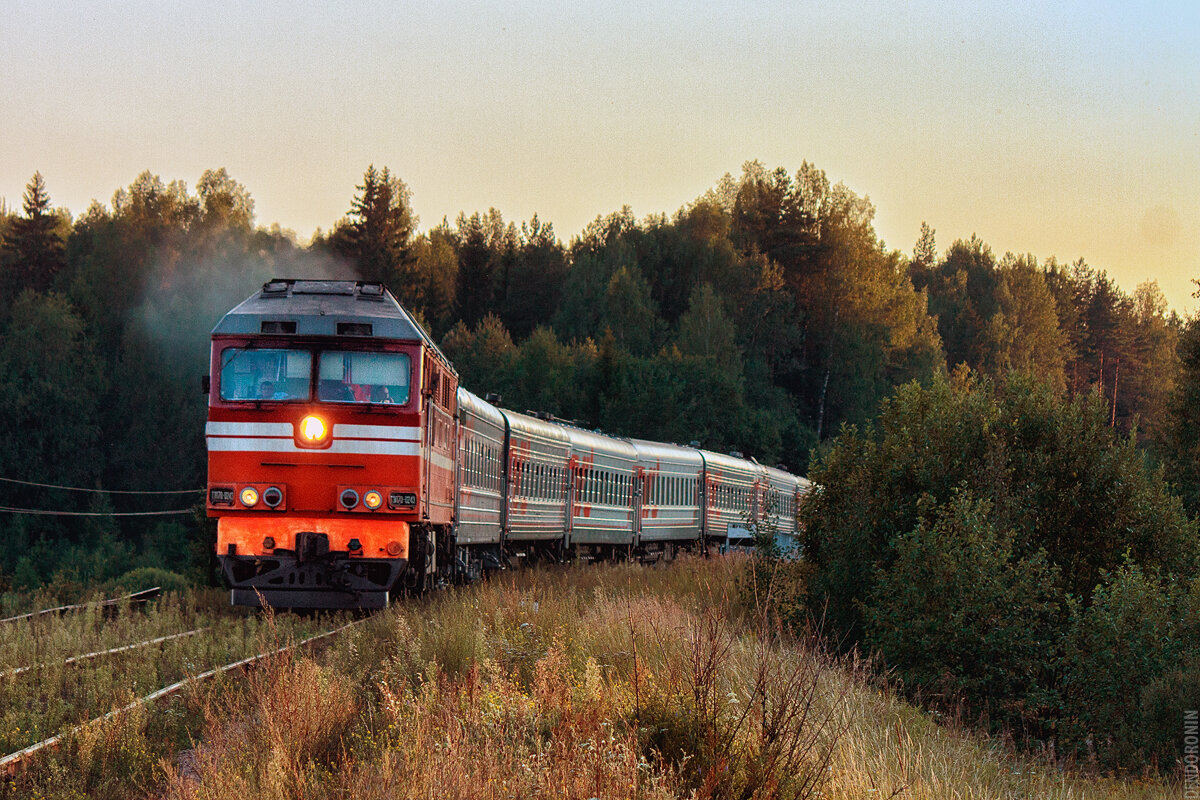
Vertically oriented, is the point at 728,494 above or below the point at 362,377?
below

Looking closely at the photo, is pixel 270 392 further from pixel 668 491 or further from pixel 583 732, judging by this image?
pixel 668 491

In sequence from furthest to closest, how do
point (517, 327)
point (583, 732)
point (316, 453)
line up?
point (517, 327), point (316, 453), point (583, 732)

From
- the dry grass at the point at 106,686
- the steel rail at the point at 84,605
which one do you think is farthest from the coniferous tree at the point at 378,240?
the dry grass at the point at 106,686

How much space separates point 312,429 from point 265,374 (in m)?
0.86

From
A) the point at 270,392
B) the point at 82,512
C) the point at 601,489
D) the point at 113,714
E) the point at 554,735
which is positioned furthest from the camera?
the point at 82,512

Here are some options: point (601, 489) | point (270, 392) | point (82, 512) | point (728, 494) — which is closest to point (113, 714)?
point (270, 392)

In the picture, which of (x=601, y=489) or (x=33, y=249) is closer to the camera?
(x=601, y=489)

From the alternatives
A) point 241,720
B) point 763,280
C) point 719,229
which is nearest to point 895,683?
point 241,720

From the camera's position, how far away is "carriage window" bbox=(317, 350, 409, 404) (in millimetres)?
14442

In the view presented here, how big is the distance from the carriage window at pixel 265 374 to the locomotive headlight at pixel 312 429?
0.27m

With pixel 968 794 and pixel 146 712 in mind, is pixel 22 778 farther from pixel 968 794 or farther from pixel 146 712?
pixel 968 794

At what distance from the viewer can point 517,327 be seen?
3762 inches

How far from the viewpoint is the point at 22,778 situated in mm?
7711

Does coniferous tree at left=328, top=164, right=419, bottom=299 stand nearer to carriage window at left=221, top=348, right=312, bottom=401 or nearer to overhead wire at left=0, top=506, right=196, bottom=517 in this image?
overhead wire at left=0, top=506, right=196, bottom=517
